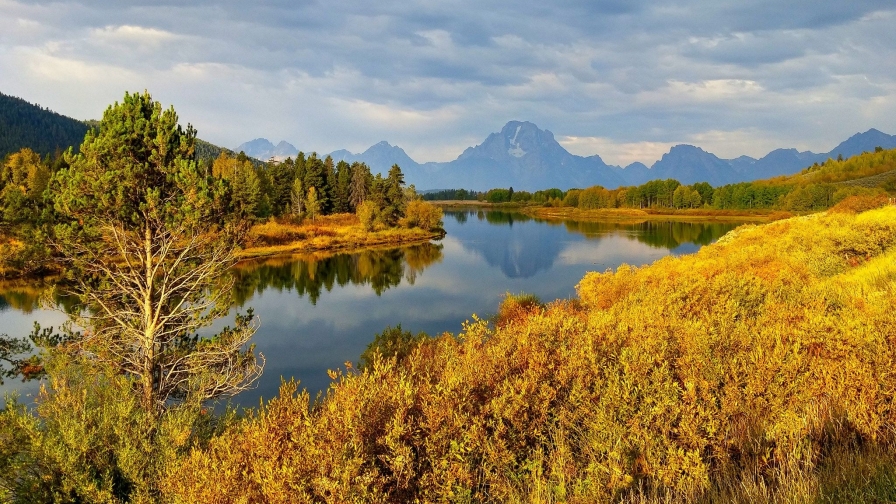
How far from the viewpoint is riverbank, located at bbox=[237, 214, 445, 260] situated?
64.2 metres

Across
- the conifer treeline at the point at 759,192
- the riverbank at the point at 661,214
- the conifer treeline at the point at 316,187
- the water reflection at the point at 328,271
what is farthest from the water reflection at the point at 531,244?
the conifer treeline at the point at 759,192

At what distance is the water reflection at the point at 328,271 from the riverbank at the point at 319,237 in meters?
4.37

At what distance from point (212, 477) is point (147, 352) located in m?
9.31

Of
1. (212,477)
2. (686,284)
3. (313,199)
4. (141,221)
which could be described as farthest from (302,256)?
(212,477)

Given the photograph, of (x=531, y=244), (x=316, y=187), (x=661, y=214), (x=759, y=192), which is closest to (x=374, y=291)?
(x=531, y=244)

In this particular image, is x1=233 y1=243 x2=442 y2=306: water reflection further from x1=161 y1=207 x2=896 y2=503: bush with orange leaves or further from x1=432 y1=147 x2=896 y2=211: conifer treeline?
x1=432 y1=147 x2=896 y2=211: conifer treeline

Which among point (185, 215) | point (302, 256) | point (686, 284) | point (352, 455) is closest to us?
point (352, 455)

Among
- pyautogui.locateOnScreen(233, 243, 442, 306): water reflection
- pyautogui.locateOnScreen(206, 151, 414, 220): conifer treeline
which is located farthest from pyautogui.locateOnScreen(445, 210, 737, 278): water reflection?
pyautogui.locateOnScreen(206, 151, 414, 220): conifer treeline

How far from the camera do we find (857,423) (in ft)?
18.1

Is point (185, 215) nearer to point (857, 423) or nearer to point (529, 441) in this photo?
point (529, 441)

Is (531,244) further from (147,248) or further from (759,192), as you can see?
(759,192)

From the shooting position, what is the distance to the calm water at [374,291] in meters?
26.6

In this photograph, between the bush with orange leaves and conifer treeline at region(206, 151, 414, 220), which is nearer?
the bush with orange leaves

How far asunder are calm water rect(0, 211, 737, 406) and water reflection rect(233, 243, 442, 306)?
0.32ft
